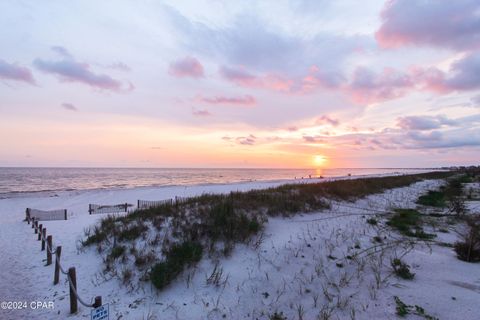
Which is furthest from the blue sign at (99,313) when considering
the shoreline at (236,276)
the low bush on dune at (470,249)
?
the low bush on dune at (470,249)

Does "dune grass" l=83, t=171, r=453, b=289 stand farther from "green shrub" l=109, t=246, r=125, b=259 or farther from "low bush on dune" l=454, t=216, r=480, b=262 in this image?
"low bush on dune" l=454, t=216, r=480, b=262

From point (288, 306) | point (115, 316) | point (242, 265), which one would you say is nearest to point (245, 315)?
point (288, 306)

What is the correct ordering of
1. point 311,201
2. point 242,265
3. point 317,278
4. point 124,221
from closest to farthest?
point 317,278 < point 242,265 < point 124,221 < point 311,201

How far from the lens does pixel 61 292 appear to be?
6691 millimetres

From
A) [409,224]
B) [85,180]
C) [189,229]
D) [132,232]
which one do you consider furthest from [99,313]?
[85,180]

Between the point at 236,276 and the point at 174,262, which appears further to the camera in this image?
the point at 174,262

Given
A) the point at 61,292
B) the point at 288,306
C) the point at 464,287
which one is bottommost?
the point at 61,292

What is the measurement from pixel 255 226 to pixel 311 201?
193 inches

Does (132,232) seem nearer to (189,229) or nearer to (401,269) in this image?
(189,229)

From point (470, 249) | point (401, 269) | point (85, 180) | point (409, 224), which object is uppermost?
point (470, 249)

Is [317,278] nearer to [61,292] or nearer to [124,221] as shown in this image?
[61,292]

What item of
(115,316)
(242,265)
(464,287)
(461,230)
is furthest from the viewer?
(461,230)

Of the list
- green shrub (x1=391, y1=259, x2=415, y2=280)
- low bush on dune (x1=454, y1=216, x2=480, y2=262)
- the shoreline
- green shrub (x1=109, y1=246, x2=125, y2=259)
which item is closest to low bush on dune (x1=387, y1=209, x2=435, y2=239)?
the shoreline

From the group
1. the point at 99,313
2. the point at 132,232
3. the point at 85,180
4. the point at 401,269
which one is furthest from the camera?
the point at 85,180
